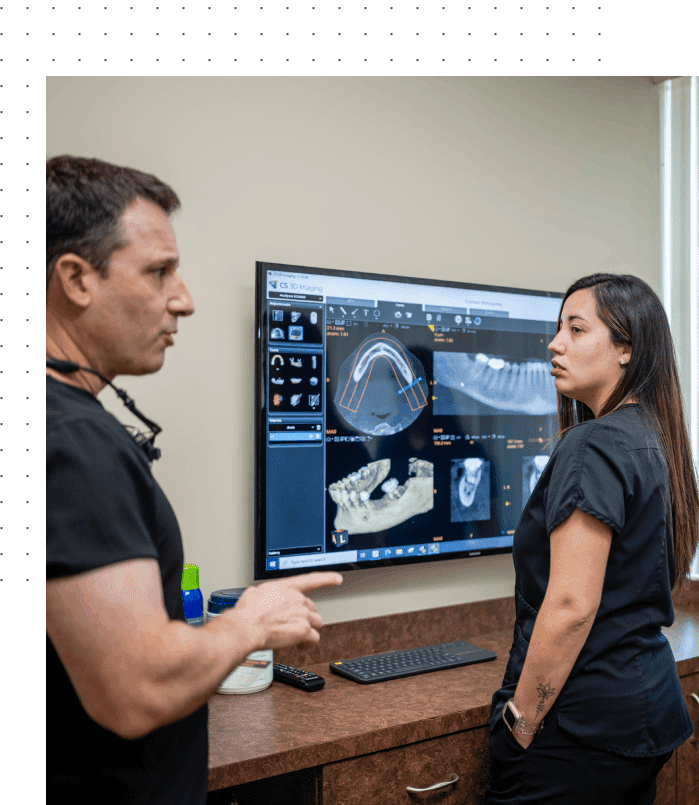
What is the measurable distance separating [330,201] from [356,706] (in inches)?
54.3

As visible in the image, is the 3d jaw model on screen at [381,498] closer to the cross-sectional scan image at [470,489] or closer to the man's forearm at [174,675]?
the cross-sectional scan image at [470,489]

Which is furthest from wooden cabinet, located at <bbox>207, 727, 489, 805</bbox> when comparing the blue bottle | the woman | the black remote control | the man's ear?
the man's ear

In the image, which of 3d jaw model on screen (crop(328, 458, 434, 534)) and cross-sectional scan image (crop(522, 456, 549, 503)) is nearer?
3d jaw model on screen (crop(328, 458, 434, 534))

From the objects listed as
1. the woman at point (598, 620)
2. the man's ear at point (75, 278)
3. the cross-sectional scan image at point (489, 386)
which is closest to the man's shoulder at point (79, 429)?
the man's ear at point (75, 278)

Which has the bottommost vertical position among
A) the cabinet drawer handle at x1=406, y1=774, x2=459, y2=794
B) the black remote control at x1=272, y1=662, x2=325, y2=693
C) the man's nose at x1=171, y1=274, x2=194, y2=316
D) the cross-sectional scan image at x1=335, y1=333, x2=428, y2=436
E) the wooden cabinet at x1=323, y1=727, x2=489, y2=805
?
the cabinet drawer handle at x1=406, y1=774, x2=459, y2=794

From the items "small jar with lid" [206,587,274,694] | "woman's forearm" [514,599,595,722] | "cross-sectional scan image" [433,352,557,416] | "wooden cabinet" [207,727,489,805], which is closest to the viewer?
"woman's forearm" [514,599,595,722]

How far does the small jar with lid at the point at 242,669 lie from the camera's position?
166cm

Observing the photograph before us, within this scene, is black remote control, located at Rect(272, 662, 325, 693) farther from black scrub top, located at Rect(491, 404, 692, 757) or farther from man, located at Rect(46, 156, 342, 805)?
man, located at Rect(46, 156, 342, 805)

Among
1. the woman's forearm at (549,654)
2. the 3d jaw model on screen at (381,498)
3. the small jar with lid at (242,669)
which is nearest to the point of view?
the woman's forearm at (549,654)

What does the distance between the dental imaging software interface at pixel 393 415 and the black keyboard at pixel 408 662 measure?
26 cm

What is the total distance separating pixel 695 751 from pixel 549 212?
1811 millimetres

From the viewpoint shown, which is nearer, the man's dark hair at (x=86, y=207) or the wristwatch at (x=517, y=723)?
the man's dark hair at (x=86, y=207)

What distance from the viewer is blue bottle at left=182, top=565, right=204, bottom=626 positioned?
5.65 feet

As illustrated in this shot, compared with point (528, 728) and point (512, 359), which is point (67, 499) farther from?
point (512, 359)
